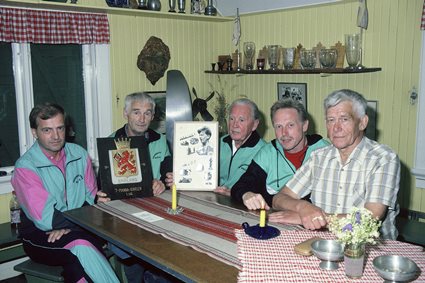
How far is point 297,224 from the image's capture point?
2.14 metres

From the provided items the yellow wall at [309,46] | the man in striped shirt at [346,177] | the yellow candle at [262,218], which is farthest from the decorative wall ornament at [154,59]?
the yellow candle at [262,218]

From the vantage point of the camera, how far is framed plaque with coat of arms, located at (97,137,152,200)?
2686 mm

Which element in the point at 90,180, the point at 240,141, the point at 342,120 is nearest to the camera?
the point at 342,120

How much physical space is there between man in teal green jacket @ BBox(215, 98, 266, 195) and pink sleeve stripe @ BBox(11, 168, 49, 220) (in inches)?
46.8

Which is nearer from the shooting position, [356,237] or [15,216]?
[356,237]

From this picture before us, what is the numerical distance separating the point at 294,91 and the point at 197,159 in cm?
202

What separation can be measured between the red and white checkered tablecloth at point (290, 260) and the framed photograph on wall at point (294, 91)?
2.59 metres

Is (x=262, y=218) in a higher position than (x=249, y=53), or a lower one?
lower

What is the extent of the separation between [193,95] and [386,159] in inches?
122

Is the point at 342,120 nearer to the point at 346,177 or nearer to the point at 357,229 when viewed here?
the point at 346,177

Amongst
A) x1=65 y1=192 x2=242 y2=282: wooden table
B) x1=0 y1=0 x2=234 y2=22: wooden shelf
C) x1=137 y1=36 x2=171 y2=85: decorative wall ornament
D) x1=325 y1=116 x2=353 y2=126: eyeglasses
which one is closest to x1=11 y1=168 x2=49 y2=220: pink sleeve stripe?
x1=65 y1=192 x2=242 y2=282: wooden table

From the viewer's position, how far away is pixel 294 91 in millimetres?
4496

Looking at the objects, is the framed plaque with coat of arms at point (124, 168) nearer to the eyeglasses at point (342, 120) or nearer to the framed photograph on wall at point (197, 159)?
the framed photograph on wall at point (197, 159)

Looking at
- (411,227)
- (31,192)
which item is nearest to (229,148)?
(31,192)
